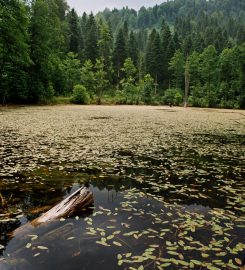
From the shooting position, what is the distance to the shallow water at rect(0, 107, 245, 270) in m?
3.96

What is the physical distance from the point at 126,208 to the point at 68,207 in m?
1.22

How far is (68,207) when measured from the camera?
5250mm

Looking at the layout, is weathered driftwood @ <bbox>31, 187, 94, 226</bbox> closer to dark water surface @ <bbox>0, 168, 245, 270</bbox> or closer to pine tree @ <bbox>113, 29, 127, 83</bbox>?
dark water surface @ <bbox>0, 168, 245, 270</bbox>

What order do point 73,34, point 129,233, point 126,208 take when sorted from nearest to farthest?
point 129,233 < point 126,208 < point 73,34

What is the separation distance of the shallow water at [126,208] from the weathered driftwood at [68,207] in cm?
16

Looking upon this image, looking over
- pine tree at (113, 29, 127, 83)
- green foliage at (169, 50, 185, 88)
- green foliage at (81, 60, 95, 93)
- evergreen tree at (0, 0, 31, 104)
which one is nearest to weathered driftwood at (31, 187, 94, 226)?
evergreen tree at (0, 0, 31, 104)

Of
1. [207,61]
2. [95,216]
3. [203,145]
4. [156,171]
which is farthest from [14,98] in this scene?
[207,61]

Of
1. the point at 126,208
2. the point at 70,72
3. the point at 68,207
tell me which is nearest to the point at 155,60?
the point at 70,72

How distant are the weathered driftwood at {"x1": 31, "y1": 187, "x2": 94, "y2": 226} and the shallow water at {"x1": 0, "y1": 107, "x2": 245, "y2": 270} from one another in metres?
0.16

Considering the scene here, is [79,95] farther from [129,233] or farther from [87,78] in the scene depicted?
[129,233]

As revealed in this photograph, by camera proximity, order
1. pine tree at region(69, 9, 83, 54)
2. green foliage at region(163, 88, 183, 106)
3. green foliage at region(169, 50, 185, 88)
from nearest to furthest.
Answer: green foliage at region(163, 88, 183, 106) → pine tree at region(69, 9, 83, 54) → green foliage at region(169, 50, 185, 88)

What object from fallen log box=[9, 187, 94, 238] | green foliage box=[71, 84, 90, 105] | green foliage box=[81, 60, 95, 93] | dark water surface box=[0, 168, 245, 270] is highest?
green foliage box=[81, 60, 95, 93]

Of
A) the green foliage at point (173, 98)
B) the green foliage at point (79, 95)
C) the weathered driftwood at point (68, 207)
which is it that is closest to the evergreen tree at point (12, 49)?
the green foliage at point (79, 95)

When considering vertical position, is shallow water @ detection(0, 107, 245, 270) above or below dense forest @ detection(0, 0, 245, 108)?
below
